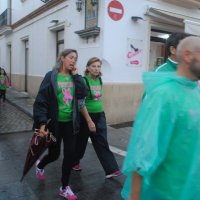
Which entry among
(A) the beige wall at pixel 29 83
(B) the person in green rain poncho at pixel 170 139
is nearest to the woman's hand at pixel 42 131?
(B) the person in green rain poncho at pixel 170 139

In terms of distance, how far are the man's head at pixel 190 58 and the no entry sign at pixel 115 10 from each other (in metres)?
6.67

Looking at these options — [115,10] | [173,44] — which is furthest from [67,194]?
[115,10]

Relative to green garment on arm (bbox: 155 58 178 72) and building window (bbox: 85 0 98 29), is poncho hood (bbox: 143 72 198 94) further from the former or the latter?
building window (bbox: 85 0 98 29)

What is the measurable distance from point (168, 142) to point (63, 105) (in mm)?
2129

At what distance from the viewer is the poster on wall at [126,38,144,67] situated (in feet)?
28.2

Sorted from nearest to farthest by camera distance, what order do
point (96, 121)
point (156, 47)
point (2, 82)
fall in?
point (96, 121) < point (156, 47) < point (2, 82)

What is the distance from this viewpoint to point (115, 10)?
8211 millimetres

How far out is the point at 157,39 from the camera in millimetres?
9836

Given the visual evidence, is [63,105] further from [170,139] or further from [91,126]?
[170,139]

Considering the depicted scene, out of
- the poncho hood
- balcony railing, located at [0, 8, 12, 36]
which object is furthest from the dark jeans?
balcony railing, located at [0, 8, 12, 36]

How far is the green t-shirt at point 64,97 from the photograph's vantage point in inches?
144

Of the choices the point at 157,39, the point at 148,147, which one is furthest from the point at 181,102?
the point at 157,39

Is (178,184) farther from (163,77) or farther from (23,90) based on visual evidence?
(23,90)

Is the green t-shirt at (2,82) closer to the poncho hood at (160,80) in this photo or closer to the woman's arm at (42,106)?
the woman's arm at (42,106)
